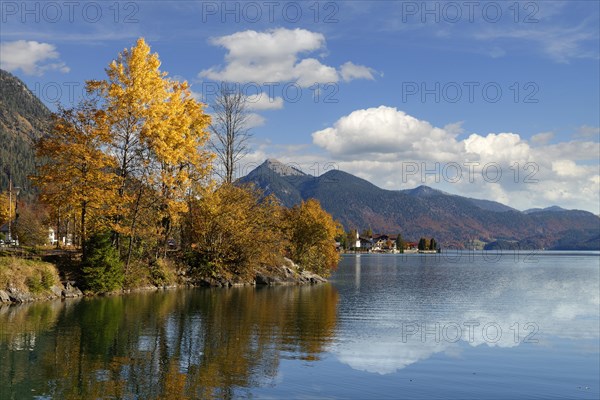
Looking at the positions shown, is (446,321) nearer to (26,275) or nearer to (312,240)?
(26,275)

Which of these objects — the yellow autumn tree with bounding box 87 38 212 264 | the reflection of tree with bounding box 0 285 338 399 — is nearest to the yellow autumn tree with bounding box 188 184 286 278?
the yellow autumn tree with bounding box 87 38 212 264

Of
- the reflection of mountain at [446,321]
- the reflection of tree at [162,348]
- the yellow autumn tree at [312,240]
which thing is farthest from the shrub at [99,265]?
the yellow autumn tree at [312,240]

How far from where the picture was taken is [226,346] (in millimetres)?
21078

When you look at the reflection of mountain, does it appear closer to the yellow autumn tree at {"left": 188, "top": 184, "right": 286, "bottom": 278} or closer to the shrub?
the yellow autumn tree at {"left": 188, "top": 184, "right": 286, "bottom": 278}

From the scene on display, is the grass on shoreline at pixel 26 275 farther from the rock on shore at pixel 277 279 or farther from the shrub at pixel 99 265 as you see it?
the rock on shore at pixel 277 279

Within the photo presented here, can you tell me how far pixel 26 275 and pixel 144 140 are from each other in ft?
40.6

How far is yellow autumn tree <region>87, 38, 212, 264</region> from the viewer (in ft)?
134

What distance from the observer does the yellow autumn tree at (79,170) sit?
3900cm

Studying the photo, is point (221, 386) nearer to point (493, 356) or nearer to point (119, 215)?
point (493, 356)

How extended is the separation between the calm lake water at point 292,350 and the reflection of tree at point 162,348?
0.05m

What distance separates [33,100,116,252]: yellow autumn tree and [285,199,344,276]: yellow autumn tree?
31285 millimetres

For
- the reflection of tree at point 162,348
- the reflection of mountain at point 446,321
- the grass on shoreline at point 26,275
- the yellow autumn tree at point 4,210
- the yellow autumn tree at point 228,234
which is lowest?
the reflection of mountain at point 446,321

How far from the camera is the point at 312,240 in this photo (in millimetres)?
69438

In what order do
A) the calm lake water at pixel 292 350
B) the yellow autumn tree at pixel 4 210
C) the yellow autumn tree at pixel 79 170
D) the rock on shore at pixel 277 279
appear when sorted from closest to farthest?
the calm lake water at pixel 292 350 < the yellow autumn tree at pixel 79 170 < the rock on shore at pixel 277 279 < the yellow autumn tree at pixel 4 210
